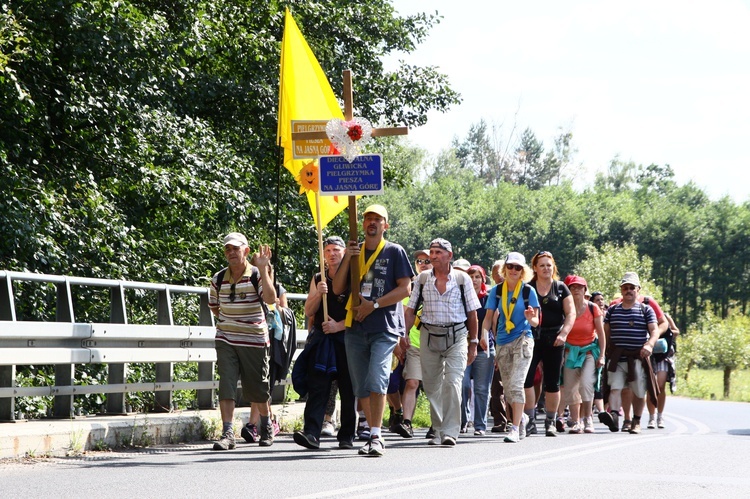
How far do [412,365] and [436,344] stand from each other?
1401 millimetres

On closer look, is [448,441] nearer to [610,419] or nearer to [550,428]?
[550,428]

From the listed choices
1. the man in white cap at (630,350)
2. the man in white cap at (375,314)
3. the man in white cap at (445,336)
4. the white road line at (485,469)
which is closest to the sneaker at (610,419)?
the man in white cap at (630,350)

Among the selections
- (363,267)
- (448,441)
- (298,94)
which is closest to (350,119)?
(363,267)

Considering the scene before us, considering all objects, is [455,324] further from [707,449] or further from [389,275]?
[707,449]

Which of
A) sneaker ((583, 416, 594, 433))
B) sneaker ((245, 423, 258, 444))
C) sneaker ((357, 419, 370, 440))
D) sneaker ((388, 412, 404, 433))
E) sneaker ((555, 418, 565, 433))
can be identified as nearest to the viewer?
sneaker ((245, 423, 258, 444))

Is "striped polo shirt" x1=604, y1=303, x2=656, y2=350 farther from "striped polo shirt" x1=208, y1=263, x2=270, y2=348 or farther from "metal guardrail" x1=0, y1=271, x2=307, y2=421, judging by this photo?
"striped polo shirt" x1=208, y1=263, x2=270, y2=348

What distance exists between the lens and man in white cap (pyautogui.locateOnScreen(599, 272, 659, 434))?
1411cm

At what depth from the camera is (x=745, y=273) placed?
95750 millimetres

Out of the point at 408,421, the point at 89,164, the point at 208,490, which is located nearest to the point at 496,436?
the point at 408,421

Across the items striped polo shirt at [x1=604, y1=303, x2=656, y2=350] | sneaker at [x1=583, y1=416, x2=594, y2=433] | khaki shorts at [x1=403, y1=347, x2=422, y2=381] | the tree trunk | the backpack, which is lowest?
the tree trunk

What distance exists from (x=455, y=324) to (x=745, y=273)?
3525 inches

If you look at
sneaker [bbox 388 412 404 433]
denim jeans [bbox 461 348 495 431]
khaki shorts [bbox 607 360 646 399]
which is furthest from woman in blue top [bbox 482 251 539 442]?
khaki shorts [bbox 607 360 646 399]

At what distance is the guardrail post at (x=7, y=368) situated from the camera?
9.02m

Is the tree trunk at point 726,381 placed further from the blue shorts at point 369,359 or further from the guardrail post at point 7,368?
the guardrail post at point 7,368
